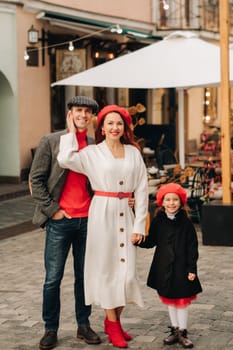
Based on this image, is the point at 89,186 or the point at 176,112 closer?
the point at 89,186

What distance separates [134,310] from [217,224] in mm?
3486

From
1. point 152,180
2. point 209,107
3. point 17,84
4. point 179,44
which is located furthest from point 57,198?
point 209,107

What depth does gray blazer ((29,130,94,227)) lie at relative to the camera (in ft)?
20.6

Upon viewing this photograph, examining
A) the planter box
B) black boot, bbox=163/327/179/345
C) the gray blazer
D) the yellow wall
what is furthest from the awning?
black boot, bbox=163/327/179/345

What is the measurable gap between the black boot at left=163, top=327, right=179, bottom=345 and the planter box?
172 inches

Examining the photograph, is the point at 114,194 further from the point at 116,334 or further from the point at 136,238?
the point at 116,334

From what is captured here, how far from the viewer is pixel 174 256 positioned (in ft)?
20.6

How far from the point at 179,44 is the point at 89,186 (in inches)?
286

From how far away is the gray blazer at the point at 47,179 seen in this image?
627cm

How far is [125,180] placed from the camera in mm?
6160

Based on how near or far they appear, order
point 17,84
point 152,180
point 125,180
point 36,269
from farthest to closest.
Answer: point 17,84 < point 152,180 < point 36,269 < point 125,180

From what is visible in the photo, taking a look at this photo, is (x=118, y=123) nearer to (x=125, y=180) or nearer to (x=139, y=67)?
(x=125, y=180)

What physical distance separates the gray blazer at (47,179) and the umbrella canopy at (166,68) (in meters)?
6.03

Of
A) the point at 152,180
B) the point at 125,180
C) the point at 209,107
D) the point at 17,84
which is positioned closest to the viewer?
the point at 125,180
